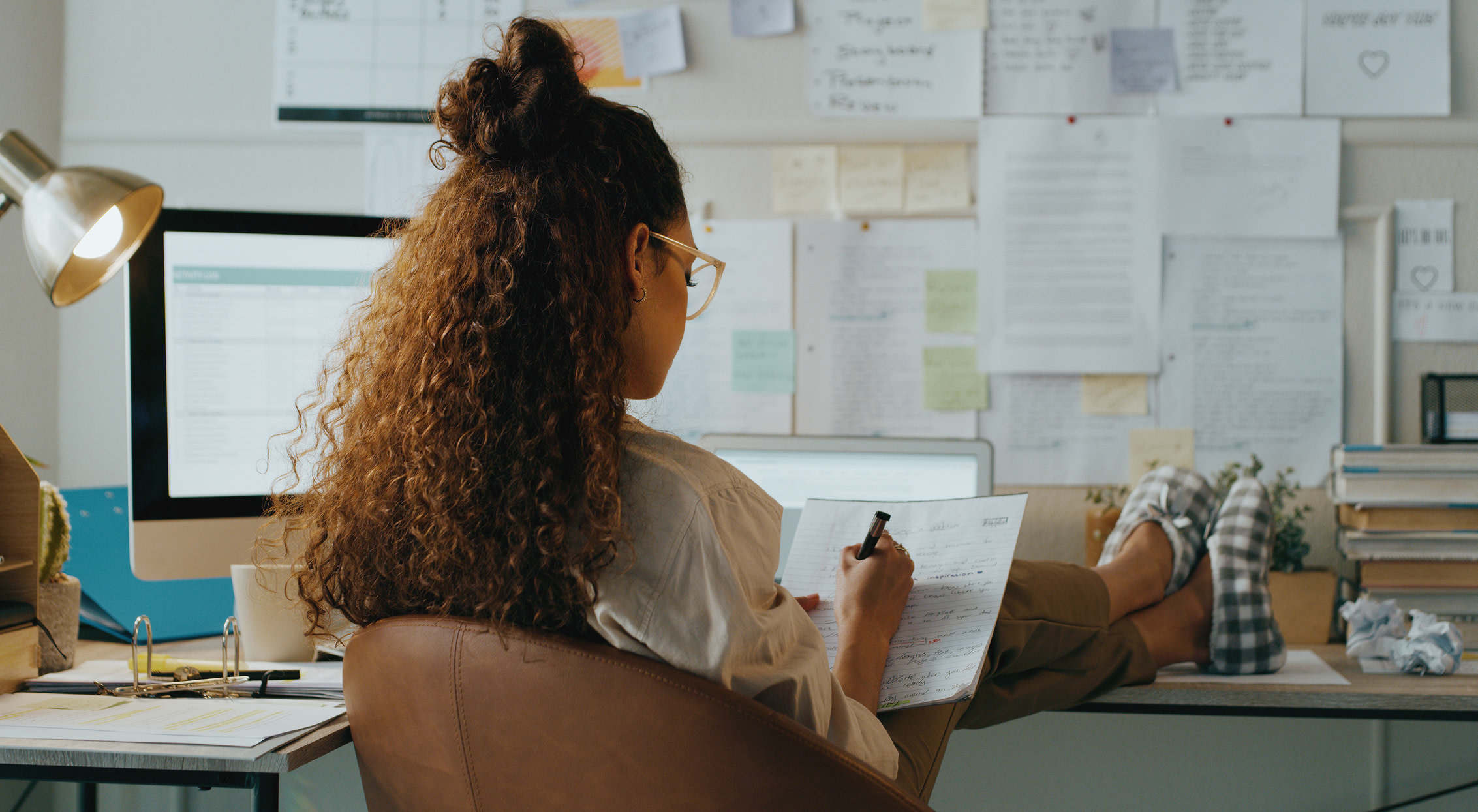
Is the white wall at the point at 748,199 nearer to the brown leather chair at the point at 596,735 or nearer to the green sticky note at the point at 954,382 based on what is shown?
the green sticky note at the point at 954,382

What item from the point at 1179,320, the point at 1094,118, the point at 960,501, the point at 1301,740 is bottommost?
the point at 1301,740

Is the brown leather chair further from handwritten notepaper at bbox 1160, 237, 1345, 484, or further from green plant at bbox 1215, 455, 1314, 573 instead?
handwritten notepaper at bbox 1160, 237, 1345, 484

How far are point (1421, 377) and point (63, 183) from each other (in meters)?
1.77

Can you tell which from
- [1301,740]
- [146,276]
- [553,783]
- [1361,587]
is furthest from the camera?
[1301,740]

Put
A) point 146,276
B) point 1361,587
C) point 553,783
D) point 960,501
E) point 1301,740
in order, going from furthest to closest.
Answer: point 1301,740 < point 1361,587 < point 146,276 < point 960,501 < point 553,783

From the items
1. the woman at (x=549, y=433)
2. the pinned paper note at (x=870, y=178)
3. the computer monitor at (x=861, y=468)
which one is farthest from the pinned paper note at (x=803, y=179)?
the woman at (x=549, y=433)

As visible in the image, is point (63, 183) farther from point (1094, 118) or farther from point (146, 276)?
point (1094, 118)

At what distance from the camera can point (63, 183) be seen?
85 cm

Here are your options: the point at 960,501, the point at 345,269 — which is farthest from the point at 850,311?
the point at 345,269

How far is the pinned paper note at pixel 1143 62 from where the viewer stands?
4.80ft

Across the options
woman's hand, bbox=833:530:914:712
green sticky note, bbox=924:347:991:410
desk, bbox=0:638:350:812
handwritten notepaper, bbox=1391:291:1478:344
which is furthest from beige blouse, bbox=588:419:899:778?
handwritten notepaper, bbox=1391:291:1478:344

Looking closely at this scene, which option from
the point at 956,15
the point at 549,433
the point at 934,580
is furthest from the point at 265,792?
the point at 956,15

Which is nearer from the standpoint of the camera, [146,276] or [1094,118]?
[146,276]

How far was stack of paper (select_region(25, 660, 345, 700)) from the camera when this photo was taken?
0.86 meters
